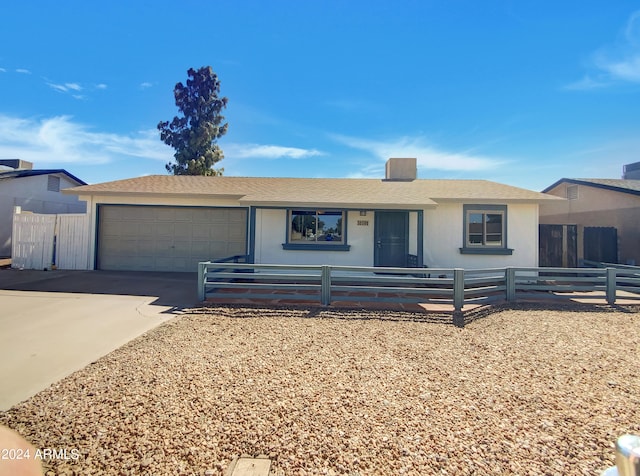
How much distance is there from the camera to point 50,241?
38.8 feet

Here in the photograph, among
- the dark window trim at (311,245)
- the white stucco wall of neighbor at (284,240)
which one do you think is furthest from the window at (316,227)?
the white stucco wall of neighbor at (284,240)

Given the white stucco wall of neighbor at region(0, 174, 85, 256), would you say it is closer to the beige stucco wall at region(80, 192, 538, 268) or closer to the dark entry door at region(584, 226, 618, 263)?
the beige stucco wall at region(80, 192, 538, 268)

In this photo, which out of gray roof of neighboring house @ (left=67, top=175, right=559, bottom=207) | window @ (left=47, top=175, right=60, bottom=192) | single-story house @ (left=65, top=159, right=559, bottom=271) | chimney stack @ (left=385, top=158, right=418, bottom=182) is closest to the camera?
gray roof of neighboring house @ (left=67, top=175, right=559, bottom=207)

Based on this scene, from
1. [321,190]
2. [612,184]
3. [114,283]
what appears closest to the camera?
[114,283]

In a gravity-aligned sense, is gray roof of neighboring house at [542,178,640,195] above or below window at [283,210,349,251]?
above

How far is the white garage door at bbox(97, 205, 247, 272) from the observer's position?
39.3 ft

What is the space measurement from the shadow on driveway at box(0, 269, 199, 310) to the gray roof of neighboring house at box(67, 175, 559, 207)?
299 centimetres

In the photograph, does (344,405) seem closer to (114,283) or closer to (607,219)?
(114,283)

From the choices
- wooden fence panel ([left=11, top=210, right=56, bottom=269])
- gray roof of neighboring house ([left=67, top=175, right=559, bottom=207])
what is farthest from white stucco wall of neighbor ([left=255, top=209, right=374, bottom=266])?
wooden fence panel ([left=11, top=210, right=56, bottom=269])

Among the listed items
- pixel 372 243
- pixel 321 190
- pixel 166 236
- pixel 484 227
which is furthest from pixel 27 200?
pixel 484 227

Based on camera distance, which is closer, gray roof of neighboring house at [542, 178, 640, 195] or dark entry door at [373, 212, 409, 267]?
dark entry door at [373, 212, 409, 267]

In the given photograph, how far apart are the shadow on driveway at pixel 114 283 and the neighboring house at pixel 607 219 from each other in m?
13.9

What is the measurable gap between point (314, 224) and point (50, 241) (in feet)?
32.9

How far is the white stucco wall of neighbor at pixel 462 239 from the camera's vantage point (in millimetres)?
10750
